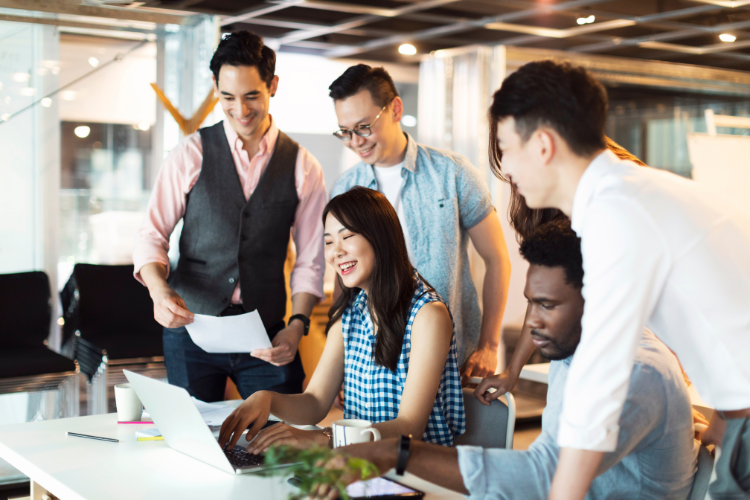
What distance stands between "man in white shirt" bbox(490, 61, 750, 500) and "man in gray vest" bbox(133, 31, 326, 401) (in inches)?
53.1

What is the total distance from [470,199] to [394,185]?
0.86 feet

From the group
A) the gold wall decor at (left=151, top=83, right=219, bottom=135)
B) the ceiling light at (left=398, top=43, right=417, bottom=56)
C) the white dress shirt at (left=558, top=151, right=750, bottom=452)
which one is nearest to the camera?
the white dress shirt at (left=558, top=151, right=750, bottom=452)

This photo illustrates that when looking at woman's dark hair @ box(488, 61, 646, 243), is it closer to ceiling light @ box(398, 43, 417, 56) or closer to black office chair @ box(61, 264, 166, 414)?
black office chair @ box(61, 264, 166, 414)

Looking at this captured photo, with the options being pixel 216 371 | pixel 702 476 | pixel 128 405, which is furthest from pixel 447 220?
pixel 702 476

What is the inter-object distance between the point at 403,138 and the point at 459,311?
604mm

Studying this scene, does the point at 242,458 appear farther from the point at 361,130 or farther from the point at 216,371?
the point at 361,130

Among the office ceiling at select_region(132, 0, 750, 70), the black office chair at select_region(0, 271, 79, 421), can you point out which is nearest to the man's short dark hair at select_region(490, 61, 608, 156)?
the black office chair at select_region(0, 271, 79, 421)

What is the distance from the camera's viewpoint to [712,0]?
4668 mm

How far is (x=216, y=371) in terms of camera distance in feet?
7.83

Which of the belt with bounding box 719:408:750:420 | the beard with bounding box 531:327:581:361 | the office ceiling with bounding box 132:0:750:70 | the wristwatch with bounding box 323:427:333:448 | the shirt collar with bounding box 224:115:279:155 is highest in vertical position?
the office ceiling with bounding box 132:0:750:70

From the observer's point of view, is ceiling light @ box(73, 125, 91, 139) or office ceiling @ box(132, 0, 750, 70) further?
office ceiling @ box(132, 0, 750, 70)

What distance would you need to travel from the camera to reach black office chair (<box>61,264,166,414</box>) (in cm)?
363

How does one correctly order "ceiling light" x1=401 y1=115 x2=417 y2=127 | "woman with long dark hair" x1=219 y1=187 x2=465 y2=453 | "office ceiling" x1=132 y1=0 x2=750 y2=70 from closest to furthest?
1. "woman with long dark hair" x1=219 y1=187 x2=465 y2=453
2. "office ceiling" x1=132 y1=0 x2=750 y2=70
3. "ceiling light" x1=401 y1=115 x2=417 y2=127

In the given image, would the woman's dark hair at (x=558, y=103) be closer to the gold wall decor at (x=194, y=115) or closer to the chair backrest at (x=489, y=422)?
the chair backrest at (x=489, y=422)
